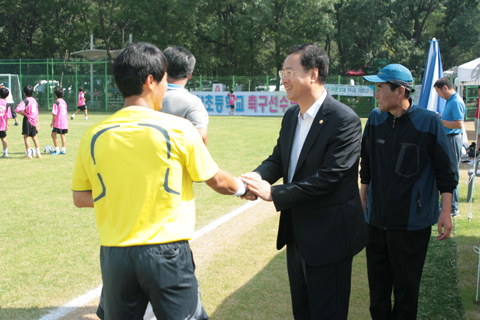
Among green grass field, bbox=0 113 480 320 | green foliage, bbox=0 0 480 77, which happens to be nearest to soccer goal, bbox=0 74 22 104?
green foliage, bbox=0 0 480 77

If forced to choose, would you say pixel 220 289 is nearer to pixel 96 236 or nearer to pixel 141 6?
pixel 96 236

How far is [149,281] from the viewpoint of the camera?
1.99 meters

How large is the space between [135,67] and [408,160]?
2.05 m

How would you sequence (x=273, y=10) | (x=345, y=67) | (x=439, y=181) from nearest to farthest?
1. (x=439, y=181)
2. (x=273, y=10)
3. (x=345, y=67)

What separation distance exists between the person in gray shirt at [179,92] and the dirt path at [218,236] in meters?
1.82

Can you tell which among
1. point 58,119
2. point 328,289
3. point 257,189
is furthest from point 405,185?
point 58,119

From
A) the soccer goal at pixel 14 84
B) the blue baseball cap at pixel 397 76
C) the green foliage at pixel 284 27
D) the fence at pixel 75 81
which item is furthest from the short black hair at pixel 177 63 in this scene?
the green foliage at pixel 284 27

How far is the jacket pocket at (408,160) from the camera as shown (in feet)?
10.1

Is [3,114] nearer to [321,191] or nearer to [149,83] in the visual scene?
[149,83]

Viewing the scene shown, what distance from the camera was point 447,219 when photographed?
10.3 ft

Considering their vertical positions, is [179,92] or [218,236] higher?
[179,92]

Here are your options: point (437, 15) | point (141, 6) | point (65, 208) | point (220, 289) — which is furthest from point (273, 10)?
point (220, 289)

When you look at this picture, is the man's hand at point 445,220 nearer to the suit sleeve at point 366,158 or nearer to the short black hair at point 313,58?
the suit sleeve at point 366,158

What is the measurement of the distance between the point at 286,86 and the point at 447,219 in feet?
5.21
